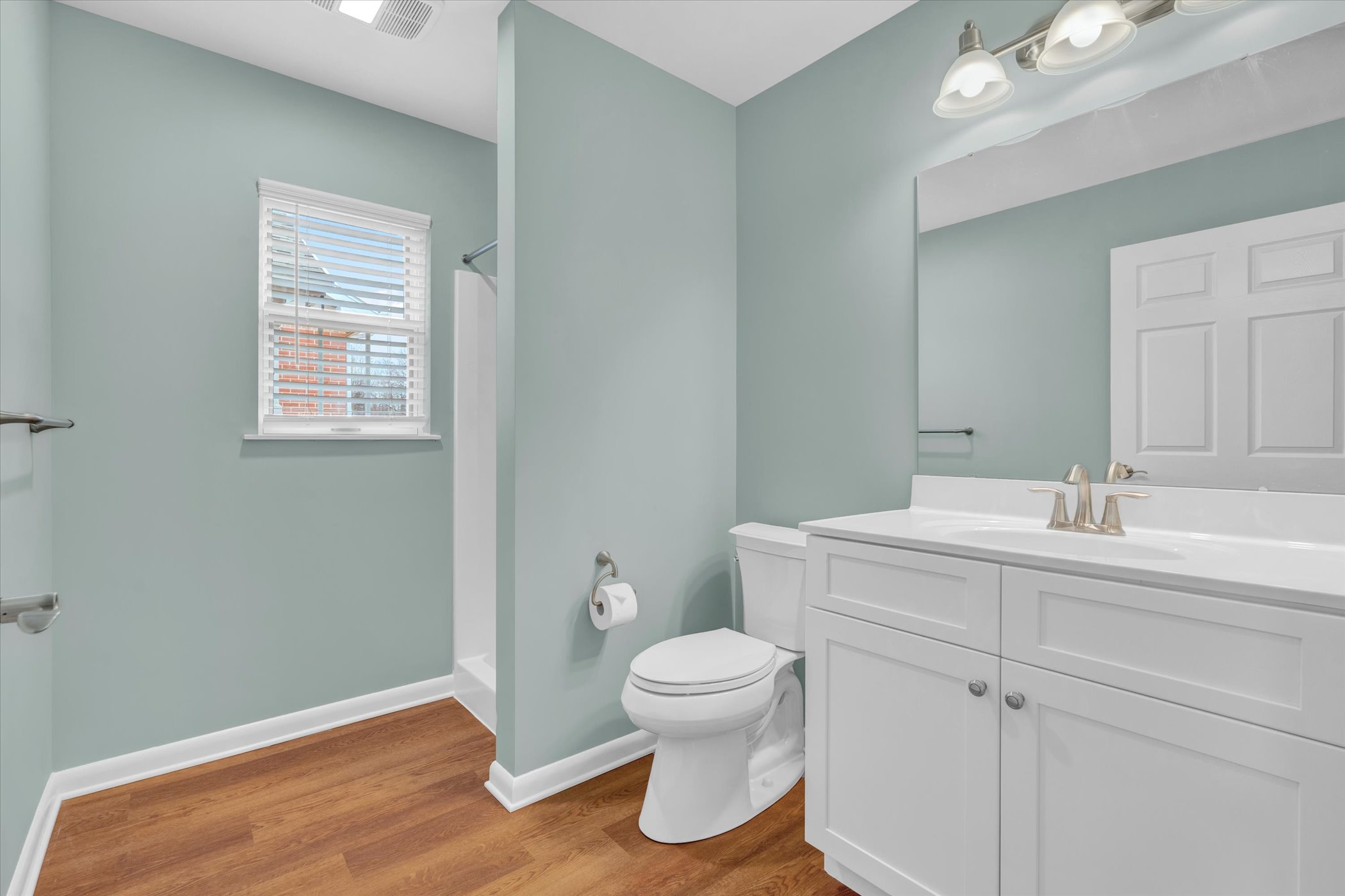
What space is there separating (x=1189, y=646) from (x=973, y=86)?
1434mm

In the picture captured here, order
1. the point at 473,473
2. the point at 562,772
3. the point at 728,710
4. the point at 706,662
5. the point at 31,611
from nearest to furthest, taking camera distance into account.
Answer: the point at 31,611 → the point at 728,710 → the point at 706,662 → the point at 562,772 → the point at 473,473

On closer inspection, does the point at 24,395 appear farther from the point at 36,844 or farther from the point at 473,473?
the point at 473,473

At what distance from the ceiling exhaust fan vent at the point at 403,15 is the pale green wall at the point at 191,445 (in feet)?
1.94

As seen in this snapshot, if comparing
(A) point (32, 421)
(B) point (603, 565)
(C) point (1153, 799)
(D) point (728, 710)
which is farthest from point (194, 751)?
(C) point (1153, 799)

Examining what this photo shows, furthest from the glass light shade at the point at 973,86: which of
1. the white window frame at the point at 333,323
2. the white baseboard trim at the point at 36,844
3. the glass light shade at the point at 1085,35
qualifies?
the white baseboard trim at the point at 36,844

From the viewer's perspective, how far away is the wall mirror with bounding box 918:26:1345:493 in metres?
1.32

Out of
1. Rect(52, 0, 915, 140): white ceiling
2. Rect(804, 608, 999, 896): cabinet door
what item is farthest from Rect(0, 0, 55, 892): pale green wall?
Rect(804, 608, 999, 896): cabinet door

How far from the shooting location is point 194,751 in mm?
2174

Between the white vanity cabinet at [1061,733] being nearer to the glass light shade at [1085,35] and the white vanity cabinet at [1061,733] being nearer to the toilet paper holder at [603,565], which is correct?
the toilet paper holder at [603,565]

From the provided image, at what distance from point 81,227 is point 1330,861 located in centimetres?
328

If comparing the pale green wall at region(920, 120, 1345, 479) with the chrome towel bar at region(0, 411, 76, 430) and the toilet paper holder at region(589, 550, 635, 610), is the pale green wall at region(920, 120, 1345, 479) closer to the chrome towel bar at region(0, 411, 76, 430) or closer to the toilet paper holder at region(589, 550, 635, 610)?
the toilet paper holder at region(589, 550, 635, 610)

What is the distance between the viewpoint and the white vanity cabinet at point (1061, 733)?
0.91 meters

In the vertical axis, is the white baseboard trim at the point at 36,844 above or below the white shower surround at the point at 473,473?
below

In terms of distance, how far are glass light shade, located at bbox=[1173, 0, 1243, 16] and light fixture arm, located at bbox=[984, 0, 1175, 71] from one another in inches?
1.5
